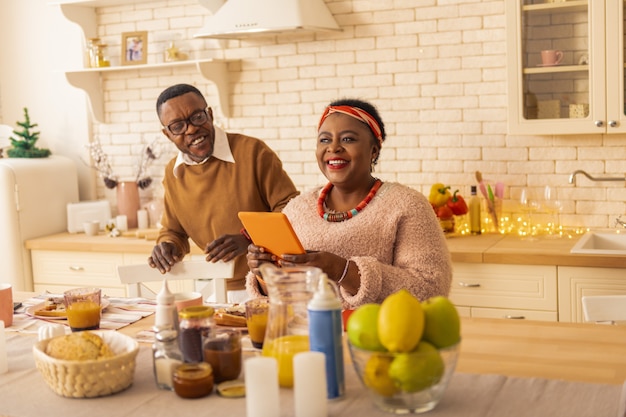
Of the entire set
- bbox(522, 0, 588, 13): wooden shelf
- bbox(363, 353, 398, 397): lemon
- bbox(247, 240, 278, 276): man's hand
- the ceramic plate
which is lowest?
the ceramic plate

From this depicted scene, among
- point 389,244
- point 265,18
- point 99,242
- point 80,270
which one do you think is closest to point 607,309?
point 389,244

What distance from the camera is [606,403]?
5.34 feet

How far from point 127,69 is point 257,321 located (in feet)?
10.7

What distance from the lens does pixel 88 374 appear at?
1741mm

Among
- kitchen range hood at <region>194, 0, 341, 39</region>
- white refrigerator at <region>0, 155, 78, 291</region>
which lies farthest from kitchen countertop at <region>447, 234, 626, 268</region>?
white refrigerator at <region>0, 155, 78, 291</region>

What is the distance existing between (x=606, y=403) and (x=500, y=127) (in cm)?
272

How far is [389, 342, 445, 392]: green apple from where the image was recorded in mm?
1508

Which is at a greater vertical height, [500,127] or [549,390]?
[500,127]

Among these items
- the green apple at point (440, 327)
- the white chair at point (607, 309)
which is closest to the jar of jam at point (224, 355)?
the green apple at point (440, 327)

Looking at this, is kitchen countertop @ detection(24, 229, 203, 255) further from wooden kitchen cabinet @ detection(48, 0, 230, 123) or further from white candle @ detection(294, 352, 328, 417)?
white candle @ detection(294, 352, 328, 417)

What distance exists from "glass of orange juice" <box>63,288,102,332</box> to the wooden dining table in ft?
0.68

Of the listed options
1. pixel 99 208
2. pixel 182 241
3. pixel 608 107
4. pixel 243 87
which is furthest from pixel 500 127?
pixel 99 208

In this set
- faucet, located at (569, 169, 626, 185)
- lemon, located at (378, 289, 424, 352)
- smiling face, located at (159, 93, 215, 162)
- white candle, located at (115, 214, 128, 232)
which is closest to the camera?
lemon, located at (378, 289, 424, 352)

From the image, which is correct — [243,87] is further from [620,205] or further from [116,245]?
[620,205]
